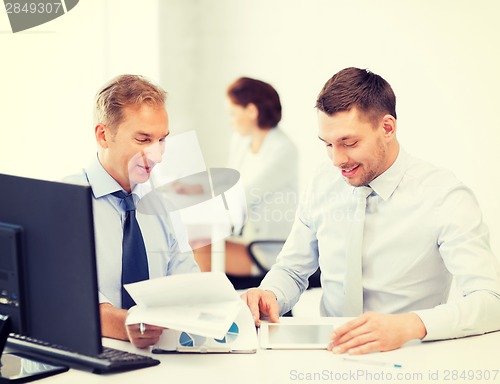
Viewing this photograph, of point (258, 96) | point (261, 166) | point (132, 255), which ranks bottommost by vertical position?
point (132, 255)

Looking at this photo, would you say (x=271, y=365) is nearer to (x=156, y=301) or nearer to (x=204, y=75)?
(x=156, y=301)

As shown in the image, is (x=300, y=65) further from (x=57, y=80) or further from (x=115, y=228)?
(x=115, y=228)

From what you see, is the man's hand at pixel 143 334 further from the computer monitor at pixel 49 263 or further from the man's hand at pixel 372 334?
the man's hand at pixel 372 334

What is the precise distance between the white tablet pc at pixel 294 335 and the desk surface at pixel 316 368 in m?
0.02

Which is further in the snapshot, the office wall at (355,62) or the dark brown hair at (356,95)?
the office wall at (355,62)

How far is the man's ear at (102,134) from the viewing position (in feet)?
6.53

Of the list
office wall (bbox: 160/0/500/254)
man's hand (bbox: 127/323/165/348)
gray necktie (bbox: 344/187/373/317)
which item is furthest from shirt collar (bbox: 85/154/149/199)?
office wall (bbox: 160/0/500/254)

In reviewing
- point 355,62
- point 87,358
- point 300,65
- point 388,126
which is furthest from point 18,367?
point 300,65

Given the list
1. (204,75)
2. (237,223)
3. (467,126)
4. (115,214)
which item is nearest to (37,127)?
(204,75)

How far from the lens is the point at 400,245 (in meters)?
2.02

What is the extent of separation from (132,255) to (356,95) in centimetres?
77

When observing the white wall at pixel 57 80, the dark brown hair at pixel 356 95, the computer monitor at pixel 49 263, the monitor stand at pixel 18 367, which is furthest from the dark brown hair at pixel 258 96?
the computer monitor at pixel 49 263

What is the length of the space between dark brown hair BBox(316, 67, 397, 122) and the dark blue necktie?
Answer: 63cm

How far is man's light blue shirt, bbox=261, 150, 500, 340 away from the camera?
1847 mm
